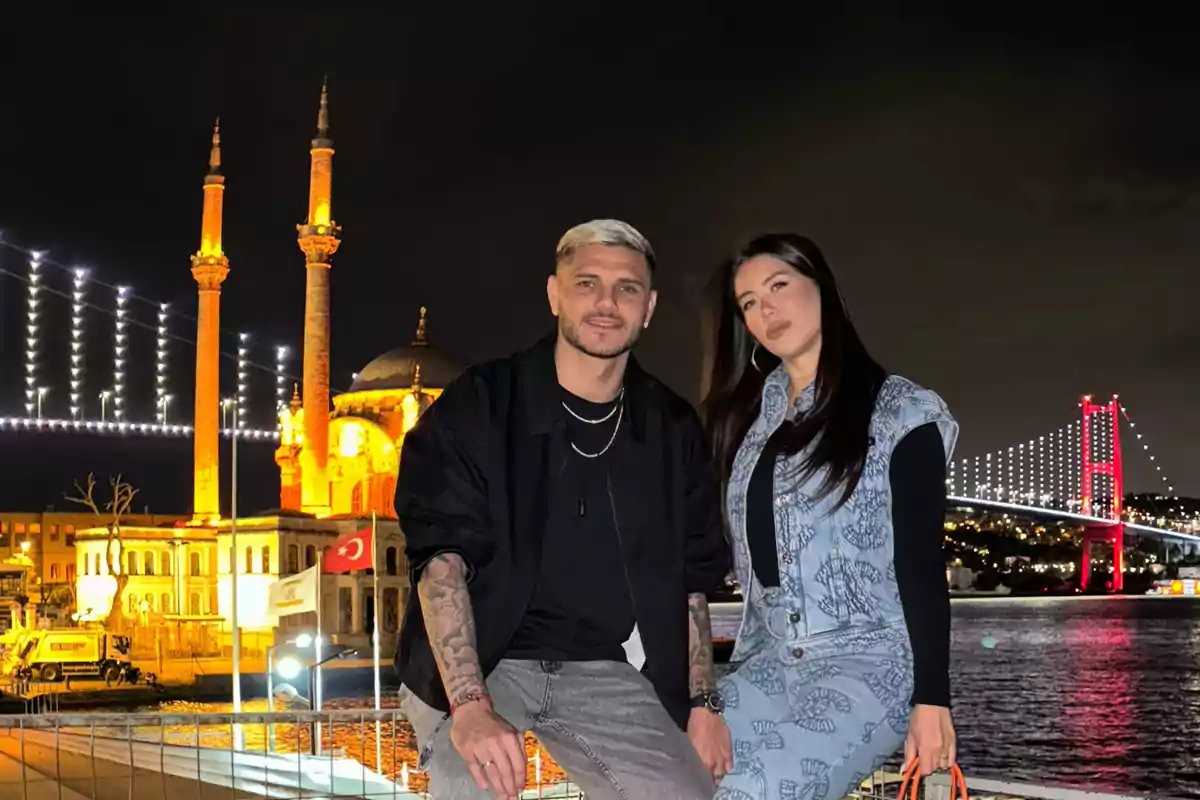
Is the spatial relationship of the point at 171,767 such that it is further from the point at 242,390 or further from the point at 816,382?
the point at 242,390

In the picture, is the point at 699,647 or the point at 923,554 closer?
the point at 923,554

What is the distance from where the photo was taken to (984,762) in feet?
120

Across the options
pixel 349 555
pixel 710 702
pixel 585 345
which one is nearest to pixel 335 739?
pixel 349 555

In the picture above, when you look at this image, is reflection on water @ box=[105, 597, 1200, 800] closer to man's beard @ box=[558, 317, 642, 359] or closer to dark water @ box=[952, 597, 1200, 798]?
dark water @ box=[952, 597, 1200, 798]

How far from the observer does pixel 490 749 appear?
3.85 m

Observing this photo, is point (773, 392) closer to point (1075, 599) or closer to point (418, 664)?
point (418, 664)

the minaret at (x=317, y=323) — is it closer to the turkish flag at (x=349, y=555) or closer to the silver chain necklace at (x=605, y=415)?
the turkish flag at (x=349, y=555)

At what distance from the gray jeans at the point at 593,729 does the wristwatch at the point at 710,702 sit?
10 cm

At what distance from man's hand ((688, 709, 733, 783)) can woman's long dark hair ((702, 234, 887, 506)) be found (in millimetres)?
710

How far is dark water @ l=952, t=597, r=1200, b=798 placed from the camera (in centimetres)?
3541

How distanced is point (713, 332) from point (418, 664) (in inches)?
55.3

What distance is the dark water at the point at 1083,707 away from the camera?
35.4 metres

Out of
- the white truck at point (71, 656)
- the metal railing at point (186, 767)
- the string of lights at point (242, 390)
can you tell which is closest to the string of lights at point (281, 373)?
the string of lights at point (242, 390)

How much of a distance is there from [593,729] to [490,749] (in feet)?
1.52
